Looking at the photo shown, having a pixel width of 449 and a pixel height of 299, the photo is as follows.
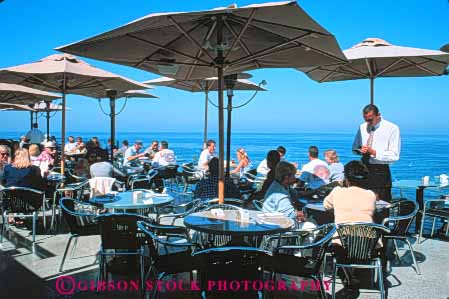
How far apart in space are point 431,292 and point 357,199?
117 cm

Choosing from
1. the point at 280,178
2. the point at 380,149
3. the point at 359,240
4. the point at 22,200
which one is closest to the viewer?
the point at 359,240

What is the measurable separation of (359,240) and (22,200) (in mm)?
4292

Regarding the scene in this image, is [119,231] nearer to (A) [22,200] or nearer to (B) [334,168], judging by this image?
(A) [22,200]

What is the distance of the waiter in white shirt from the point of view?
5098mm

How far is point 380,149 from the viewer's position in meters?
5.20

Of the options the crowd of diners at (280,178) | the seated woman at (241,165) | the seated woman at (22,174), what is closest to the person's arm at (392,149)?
the crowd of diners at (280,178)

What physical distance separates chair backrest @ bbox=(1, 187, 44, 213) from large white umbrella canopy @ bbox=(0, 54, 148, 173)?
172 cm

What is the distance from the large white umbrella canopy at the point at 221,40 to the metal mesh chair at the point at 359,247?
4.61ft

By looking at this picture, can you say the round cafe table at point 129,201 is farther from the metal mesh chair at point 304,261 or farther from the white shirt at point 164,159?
the white shirt at point 164,159

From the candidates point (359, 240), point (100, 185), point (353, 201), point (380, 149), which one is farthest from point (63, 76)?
point (359, 240)

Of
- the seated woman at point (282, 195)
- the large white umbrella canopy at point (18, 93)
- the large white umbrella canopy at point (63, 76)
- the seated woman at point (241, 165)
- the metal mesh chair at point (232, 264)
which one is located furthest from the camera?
the large white umbrella canopy at point (18, 93)

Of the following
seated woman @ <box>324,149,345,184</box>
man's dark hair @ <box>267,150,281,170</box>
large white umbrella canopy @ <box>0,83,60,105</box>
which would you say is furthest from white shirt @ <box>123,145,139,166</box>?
man's dark hair @ <box>267,150,281,170</box>

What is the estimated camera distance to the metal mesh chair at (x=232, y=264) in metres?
2.72

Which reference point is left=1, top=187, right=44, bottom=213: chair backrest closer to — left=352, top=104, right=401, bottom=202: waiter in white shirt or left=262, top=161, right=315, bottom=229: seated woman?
left=262, top=161, right=315, bottom=229: seated woman
